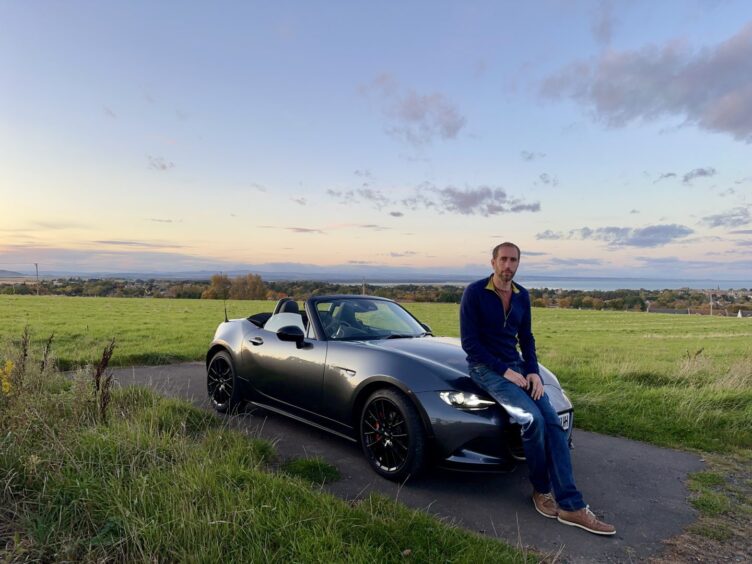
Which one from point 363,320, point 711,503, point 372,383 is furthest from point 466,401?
point 711,503

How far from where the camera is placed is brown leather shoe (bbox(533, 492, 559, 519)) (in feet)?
11.6

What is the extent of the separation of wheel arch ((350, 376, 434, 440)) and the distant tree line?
25.8 meters

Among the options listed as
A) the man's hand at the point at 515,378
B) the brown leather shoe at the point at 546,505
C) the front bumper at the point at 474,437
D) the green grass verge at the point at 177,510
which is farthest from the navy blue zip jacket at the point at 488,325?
the green grass verge at the point at 177,510

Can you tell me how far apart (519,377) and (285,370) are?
7.83 ft

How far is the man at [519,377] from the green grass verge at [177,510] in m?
0.77

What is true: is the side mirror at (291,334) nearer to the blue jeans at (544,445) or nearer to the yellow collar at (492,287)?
the yellow collar at (492,287)

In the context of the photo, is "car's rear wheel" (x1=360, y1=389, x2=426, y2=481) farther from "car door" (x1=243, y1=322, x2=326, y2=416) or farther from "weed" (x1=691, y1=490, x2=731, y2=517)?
"weed" (x1=691, y1=490, x2=731, y2=517)

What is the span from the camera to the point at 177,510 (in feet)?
9.67

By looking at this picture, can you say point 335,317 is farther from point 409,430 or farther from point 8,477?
point 8,477

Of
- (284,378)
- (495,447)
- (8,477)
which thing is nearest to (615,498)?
(495,447)

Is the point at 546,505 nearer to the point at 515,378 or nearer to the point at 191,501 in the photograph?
the point at 515,378

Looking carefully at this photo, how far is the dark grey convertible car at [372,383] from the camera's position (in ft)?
12.2

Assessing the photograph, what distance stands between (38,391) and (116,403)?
0.78 m

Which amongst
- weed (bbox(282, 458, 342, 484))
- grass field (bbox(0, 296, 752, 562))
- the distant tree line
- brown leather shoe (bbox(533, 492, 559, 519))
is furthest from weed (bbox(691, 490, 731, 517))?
the distant tree line
